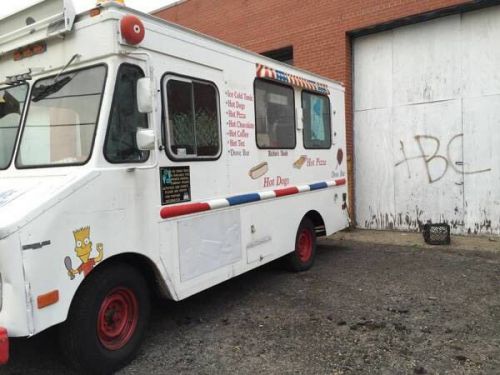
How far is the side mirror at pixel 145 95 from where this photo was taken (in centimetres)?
333

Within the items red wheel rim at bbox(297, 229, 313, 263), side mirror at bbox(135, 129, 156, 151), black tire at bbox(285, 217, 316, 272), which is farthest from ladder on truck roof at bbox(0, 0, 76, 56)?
red wheel rim at bbox(297, 229, 313, 263)

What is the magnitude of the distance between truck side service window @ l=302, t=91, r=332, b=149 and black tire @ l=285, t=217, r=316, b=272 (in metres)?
1.09

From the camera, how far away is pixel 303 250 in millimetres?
6266

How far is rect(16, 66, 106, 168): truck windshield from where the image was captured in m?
3.35

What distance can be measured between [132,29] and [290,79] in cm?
275

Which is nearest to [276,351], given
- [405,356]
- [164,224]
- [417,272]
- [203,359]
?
[203,359]

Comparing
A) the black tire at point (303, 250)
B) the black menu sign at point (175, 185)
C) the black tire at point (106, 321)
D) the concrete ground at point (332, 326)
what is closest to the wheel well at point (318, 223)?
the black tire at point (303, 250)

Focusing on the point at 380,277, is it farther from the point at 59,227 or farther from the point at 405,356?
the point at 59,227

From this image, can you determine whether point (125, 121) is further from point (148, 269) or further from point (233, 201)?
point (233, 201)

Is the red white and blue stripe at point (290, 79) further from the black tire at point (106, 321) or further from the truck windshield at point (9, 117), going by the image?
the black tire at point (106, 321)

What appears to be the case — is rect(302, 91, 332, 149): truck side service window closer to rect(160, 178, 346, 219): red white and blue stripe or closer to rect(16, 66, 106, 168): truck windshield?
rect(160, 178, 346, 219): red white and blue stripe

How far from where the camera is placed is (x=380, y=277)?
18.8 ft

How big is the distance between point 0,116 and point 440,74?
6951 mm

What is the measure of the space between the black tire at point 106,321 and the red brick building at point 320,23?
6210 millimetres
